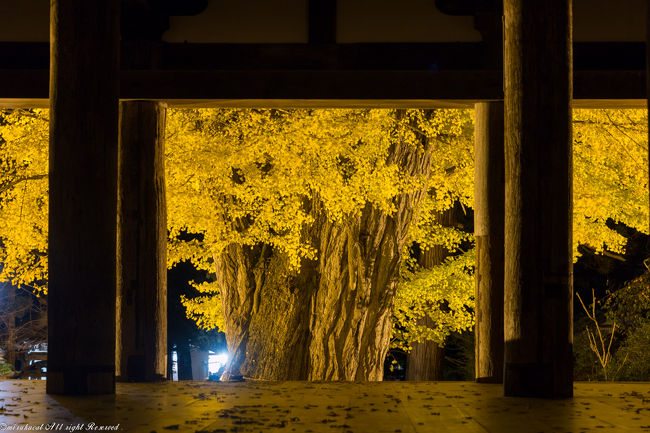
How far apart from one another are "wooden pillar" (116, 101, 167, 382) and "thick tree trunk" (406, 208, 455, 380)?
13414mm

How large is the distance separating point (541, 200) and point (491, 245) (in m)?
1.53

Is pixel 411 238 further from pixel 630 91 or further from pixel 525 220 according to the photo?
pixel 525 220

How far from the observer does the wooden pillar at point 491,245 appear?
24.3ft

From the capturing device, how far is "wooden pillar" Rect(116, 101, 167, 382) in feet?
23.7

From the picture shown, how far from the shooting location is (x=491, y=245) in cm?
742

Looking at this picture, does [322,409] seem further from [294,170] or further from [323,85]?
[294,170]

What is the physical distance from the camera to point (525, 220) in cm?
595

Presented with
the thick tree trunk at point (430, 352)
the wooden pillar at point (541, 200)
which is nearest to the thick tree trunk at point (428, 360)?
the thick tree trunk at point (430, 352)

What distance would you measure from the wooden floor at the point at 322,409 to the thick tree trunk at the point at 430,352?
1330 cm

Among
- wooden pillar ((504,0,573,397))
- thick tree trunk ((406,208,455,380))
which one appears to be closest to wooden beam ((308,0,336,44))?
wooden pillar ((504,0,573,397))

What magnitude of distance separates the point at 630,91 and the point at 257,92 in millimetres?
3148

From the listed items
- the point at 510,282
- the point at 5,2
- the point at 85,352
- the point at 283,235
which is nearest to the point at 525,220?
the point at 510,282

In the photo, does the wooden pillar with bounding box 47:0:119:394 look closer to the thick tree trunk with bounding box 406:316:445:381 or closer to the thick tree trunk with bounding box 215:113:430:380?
the thick tree trunk with bounding box 215:113:430:380

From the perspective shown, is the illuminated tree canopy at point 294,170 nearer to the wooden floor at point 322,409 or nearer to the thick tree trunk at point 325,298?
the thick tree trunk at point 325,298
